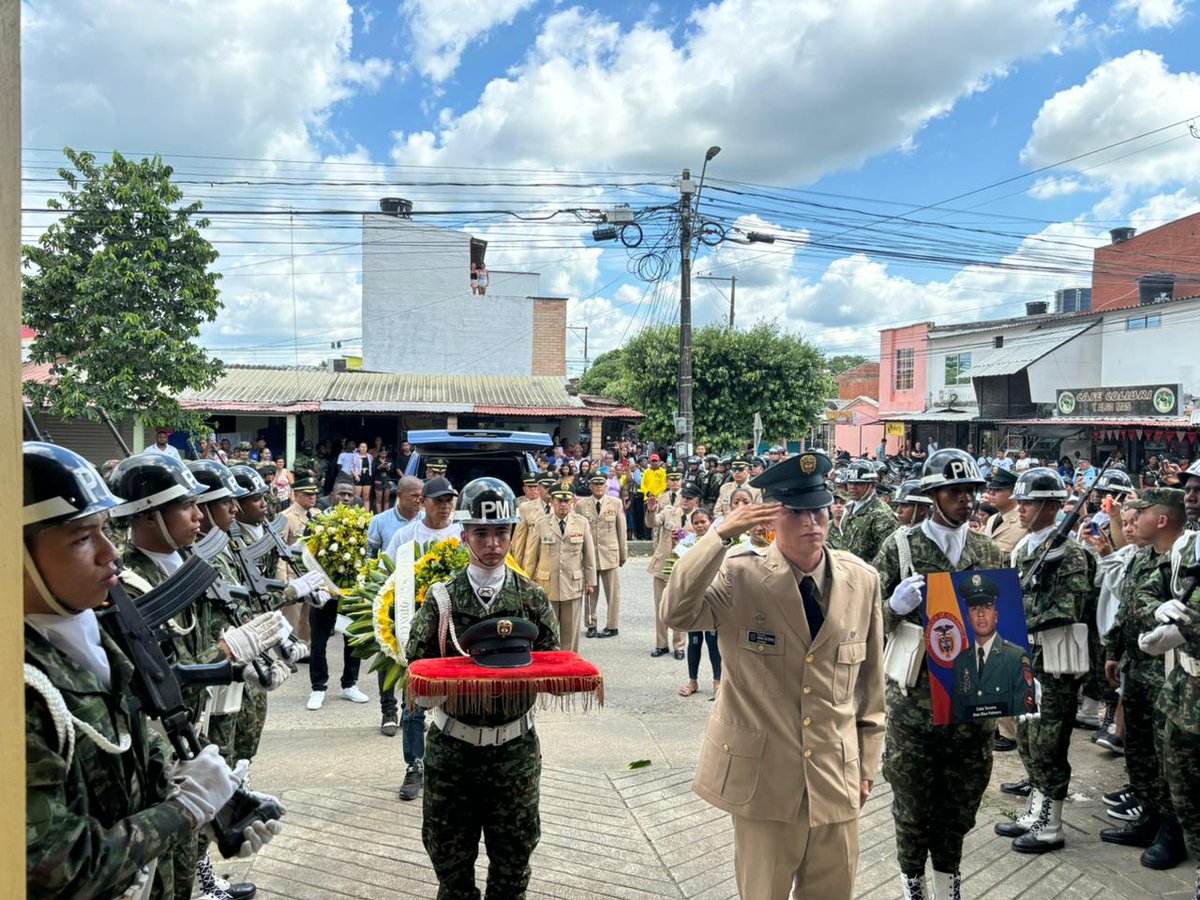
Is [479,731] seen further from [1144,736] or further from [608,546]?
[608,546]

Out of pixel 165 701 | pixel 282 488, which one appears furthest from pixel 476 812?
pixel 282 488

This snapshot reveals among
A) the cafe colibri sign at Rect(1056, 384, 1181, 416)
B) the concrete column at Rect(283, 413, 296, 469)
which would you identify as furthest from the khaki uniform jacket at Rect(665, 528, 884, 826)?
the cafe colibri sign at Rect(1056, 384, 1181, 416)

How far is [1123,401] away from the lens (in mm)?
25344

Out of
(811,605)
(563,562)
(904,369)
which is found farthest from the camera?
(904,369)

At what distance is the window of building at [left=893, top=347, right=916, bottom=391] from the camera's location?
128 ft

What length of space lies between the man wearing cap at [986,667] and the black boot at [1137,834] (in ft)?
6.07

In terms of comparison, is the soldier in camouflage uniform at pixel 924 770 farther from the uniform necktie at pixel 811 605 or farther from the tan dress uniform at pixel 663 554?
the tan dress uniform at pixel 663 554

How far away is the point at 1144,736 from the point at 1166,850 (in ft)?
2.54

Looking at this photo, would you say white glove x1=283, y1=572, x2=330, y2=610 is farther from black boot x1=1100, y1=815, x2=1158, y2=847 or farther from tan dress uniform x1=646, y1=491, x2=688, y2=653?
black boot x1=1100, y1=815, x2=1158, y2=847

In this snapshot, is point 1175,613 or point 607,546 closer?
point 1175,613

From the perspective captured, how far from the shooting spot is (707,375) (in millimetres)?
27281

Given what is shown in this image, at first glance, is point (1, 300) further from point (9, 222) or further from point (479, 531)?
point (479, 531)

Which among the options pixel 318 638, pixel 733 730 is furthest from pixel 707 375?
pixel 733 730

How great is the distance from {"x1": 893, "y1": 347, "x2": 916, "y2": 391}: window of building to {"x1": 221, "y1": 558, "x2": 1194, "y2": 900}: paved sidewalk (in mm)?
34095
